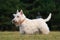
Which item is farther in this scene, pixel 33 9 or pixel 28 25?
pixel 33 9

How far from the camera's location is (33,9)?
38.2m

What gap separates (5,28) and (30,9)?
16.8 ft

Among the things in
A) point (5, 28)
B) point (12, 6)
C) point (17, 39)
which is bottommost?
point (17, 39)

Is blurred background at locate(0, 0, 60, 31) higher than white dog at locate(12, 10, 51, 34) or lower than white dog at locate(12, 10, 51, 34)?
higher

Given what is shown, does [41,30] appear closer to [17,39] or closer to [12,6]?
[17,39]

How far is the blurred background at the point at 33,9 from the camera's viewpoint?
36491 mm

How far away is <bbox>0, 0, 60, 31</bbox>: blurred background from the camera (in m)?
36.5

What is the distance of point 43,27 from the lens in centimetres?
1497

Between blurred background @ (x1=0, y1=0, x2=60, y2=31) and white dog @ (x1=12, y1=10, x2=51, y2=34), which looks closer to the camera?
white dog @ (x1=12, y1=10, x2=51, y2=34)

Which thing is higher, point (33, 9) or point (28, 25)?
point (33, 9)

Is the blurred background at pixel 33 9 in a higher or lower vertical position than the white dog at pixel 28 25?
higher

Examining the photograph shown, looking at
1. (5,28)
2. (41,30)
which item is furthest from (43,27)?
(5,28)

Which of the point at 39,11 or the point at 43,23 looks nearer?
the point at 43,23

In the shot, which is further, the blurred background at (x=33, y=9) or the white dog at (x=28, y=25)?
the blurred background at (x=33, y=9)
